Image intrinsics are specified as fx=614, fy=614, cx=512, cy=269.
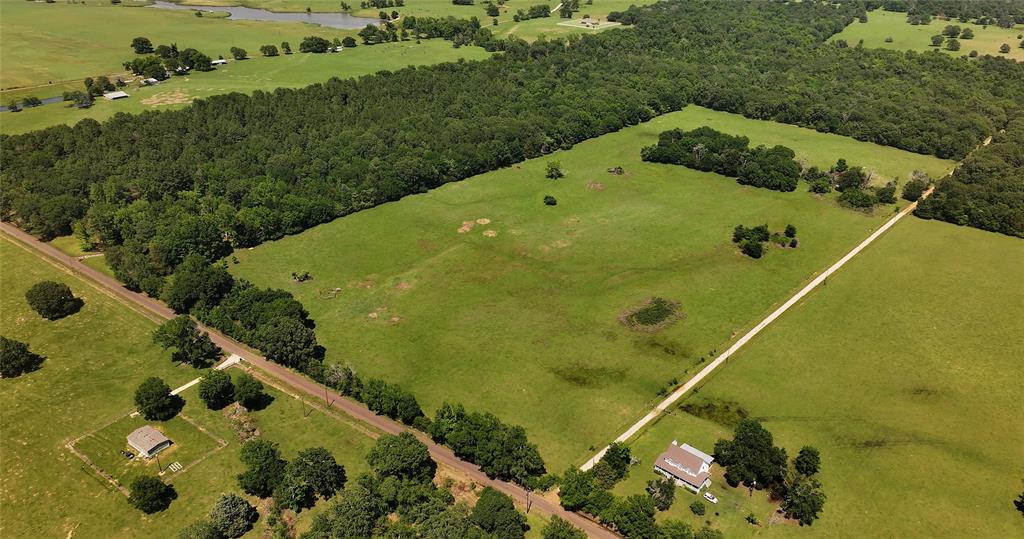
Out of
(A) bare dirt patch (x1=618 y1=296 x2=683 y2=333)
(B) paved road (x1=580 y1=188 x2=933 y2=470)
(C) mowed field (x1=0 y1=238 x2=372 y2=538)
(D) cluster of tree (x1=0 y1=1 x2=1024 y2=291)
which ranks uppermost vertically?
(D) cluster of tree (x1=0 y1=1 x2=1024 y2=291)

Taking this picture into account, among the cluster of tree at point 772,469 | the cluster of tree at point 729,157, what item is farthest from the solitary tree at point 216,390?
the cluster of tree at point 729,157

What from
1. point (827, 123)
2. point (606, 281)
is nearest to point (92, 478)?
point (606, 281)

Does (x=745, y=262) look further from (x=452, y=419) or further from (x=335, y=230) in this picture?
(x=335, y=230)

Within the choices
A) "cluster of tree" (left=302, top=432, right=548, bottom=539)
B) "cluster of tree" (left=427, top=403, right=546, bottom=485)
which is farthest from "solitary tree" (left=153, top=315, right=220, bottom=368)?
"cluster of tree" (left=427, top=403, right=546, bottom=485)

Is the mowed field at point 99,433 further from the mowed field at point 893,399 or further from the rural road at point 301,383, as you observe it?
the mowed field at point 893,399

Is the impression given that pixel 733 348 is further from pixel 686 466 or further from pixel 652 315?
pixel 686 466

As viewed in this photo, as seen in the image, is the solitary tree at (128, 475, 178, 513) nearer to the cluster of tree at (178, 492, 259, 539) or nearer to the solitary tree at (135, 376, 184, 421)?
the cluster of tree at (178, 492, 259, 539)

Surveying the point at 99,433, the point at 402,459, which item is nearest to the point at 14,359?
the point at 99,433

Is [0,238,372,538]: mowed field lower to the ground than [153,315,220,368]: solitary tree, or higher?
lower
